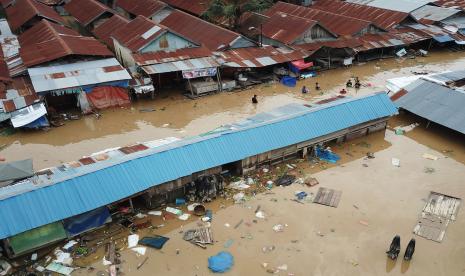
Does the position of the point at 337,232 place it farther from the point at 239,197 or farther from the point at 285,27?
the point at 285,27

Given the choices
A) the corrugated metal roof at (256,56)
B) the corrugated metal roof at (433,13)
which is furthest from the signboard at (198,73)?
the corrugated metal roof at (433,13)

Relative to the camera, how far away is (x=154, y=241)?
45.9 ft

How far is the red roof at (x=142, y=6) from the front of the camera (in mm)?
37875

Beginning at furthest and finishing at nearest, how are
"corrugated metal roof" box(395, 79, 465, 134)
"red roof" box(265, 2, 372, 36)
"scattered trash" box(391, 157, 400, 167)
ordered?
1. "red roof" box(265, 2, 372, 36)
2. "corrugated metal roof" box(395, 79, 465, 134)
3. "scattered trash" box(391, 157, 400, 167)

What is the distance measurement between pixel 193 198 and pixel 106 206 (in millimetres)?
3542

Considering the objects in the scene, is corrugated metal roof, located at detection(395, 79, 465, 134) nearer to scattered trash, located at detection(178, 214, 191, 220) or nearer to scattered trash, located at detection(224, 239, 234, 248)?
scattered trash, located at detection(224, 239, 234, 248)

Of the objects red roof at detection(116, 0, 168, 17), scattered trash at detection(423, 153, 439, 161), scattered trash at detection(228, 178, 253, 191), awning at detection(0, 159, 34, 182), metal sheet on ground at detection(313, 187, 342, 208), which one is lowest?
scattered trash at detection(423, 153, 439, 161)

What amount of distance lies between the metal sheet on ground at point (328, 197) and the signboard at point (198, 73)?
12812 mm

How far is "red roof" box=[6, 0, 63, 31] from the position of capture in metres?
Answer: 35.6

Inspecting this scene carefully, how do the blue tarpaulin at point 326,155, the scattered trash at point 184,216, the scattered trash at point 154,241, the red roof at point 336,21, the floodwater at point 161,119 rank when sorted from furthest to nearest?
the red roof at point 336,21
the floodwater at point 161,119
the blue tarpaulin at point 326,155
the scattered trash at point 184,216
the scattered trash at point 154,241

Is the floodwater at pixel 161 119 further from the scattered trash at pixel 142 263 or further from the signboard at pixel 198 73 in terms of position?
the scattered trash at pixel 142 263

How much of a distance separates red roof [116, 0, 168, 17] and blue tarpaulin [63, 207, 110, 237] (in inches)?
1089

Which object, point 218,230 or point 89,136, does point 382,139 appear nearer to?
point 218,230

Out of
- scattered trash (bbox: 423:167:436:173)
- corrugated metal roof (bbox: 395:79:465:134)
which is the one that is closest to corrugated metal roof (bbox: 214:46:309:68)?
corrugated metal roof (bbox: 395:79:465:134)
